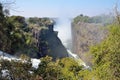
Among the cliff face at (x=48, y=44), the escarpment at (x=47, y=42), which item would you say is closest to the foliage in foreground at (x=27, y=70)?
the escarpment at (x=47, y=42)

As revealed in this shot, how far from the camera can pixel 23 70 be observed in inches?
416

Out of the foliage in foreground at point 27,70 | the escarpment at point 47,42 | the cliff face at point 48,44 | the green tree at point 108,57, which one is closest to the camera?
the foliage in foreground at point 27,70

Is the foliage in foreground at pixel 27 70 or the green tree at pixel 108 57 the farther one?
the green tree at pixel 108 57

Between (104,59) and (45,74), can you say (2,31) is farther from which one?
(104,59)

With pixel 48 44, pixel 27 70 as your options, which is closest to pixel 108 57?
pixel 27 70

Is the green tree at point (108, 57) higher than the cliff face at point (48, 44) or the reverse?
higher

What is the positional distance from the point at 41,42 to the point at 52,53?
2.30 meters

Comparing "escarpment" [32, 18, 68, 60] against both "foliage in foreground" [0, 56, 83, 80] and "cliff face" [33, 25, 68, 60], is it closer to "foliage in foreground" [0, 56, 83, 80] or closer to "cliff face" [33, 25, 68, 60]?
"cliff face" [33, 25, 68, 60]

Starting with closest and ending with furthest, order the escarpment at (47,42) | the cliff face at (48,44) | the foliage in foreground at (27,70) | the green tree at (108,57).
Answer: the foliage in foreground at (27,70) < the green tree at (108,57) < the escarpment at (47,42) < the cliff face at (48,44)

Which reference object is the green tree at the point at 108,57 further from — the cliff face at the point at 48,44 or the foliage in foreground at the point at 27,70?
the cliff face at the point at 48,44

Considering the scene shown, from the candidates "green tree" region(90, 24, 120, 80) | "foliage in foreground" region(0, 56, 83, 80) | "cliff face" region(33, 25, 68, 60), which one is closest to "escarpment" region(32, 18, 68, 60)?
"cliff face" region(33, 25, 68, 60)

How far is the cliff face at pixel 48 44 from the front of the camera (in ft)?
154

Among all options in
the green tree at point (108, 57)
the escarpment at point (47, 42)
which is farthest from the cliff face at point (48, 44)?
the green tree at point (108, 57)

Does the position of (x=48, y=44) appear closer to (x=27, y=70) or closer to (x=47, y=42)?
(x=47, y=42)
